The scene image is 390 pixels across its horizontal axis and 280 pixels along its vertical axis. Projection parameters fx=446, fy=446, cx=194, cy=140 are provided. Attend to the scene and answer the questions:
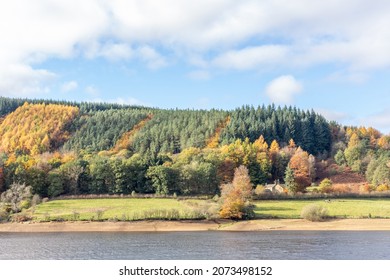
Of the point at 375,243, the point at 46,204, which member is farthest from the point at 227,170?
the point at 375,243

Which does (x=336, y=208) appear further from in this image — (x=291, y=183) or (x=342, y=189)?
(x=342, y=189)

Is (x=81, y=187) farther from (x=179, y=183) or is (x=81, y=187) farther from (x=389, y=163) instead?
(x=389, y=163)

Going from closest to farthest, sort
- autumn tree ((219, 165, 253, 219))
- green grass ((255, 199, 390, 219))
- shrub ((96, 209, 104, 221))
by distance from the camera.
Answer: shrub ((96, 209, 104, 221)) → autumn tree ((219, 165, 253, 219)) → green grass ((255, 199, 390, 219))

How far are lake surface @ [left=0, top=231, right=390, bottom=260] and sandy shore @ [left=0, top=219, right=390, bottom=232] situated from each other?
5102 mm

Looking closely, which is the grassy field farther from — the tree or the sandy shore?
the tree

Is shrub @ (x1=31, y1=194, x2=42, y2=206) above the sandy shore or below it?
above

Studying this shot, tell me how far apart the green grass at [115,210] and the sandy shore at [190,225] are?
6.16ft

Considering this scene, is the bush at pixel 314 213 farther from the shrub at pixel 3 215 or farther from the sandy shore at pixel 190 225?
the shrub at pixel 3 215

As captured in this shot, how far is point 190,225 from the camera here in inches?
3580

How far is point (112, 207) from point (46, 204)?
1761 cm

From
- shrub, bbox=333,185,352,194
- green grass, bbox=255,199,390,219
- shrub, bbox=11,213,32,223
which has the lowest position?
green grass, bbox=255,199,390,219

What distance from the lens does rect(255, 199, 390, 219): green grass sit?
94562 millimetres

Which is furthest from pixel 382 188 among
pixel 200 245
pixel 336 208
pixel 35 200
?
pixel 35 200

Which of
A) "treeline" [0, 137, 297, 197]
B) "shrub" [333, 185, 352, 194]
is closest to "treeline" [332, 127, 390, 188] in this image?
"shrub" [333, 185, 352, 194]
